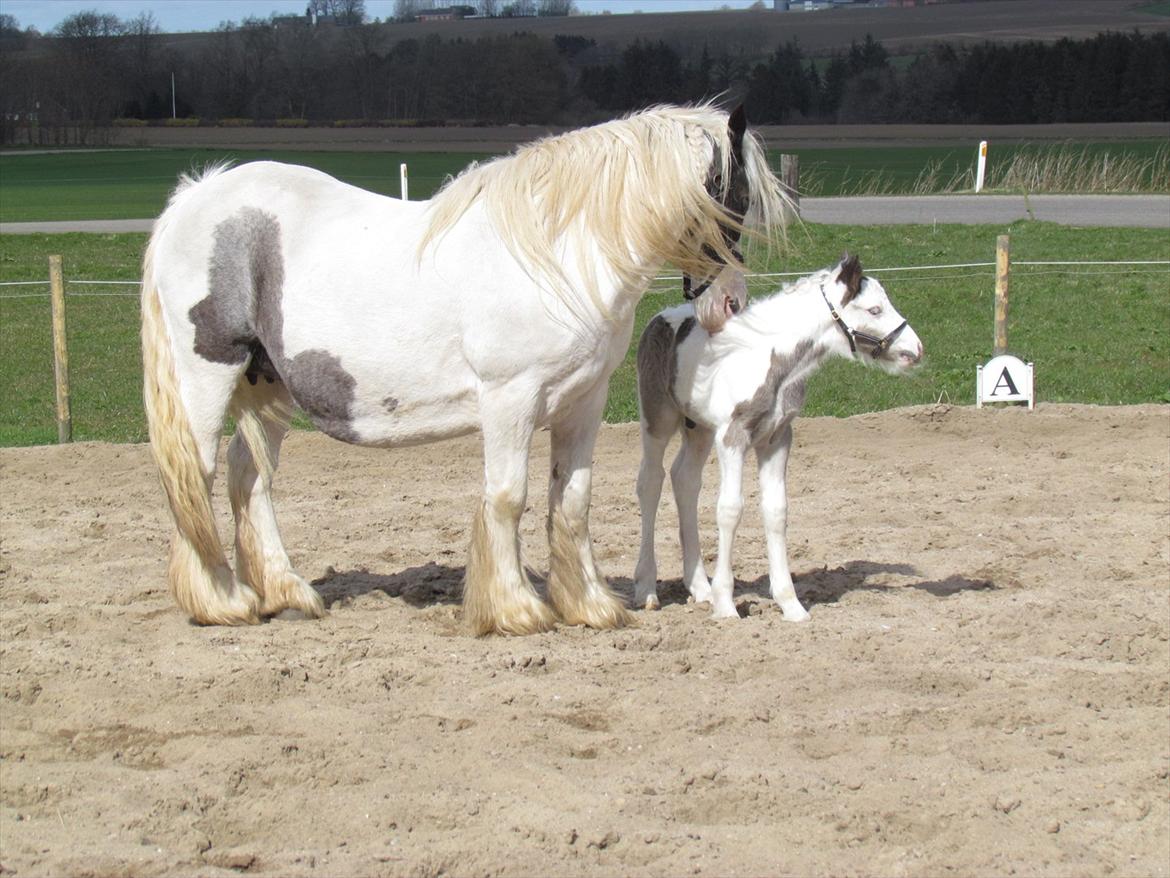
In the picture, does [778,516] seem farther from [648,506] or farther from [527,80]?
[527,80]

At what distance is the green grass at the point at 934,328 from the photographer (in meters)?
11.7

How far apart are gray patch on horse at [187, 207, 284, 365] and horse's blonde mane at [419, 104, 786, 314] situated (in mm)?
726

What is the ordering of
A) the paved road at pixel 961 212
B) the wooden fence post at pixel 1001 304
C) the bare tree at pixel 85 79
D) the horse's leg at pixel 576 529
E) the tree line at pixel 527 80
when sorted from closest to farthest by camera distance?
the horse's leg at pixel 576 529
the wooden fence post at pixel 1001 304
the paved road at pixel 961 212
the tree line at pixel 527 80
the bare tree at pixel 85 79

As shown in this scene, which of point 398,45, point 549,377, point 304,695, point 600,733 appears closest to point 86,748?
point 304,695

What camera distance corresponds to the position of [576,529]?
6188mm

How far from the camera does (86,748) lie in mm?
4863

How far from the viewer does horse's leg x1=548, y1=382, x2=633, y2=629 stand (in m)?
6.12

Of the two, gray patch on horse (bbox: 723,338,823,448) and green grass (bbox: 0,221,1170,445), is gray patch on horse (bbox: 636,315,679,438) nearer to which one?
gray patch on horse (bbox: 723,338,823,448)

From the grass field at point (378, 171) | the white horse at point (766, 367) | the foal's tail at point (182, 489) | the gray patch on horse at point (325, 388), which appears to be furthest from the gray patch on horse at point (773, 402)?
the grass field at point (378, 171)

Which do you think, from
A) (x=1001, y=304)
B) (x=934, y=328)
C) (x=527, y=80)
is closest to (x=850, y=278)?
(x=1001, y=304)

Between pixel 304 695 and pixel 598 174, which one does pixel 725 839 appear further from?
pixel 598 174

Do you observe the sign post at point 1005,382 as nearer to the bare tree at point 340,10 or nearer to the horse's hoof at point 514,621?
the horse's hoof at point 514,621

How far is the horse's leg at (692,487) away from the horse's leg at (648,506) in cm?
9

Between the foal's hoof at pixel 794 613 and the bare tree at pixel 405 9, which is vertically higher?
the bare tree at pixel 405 9
